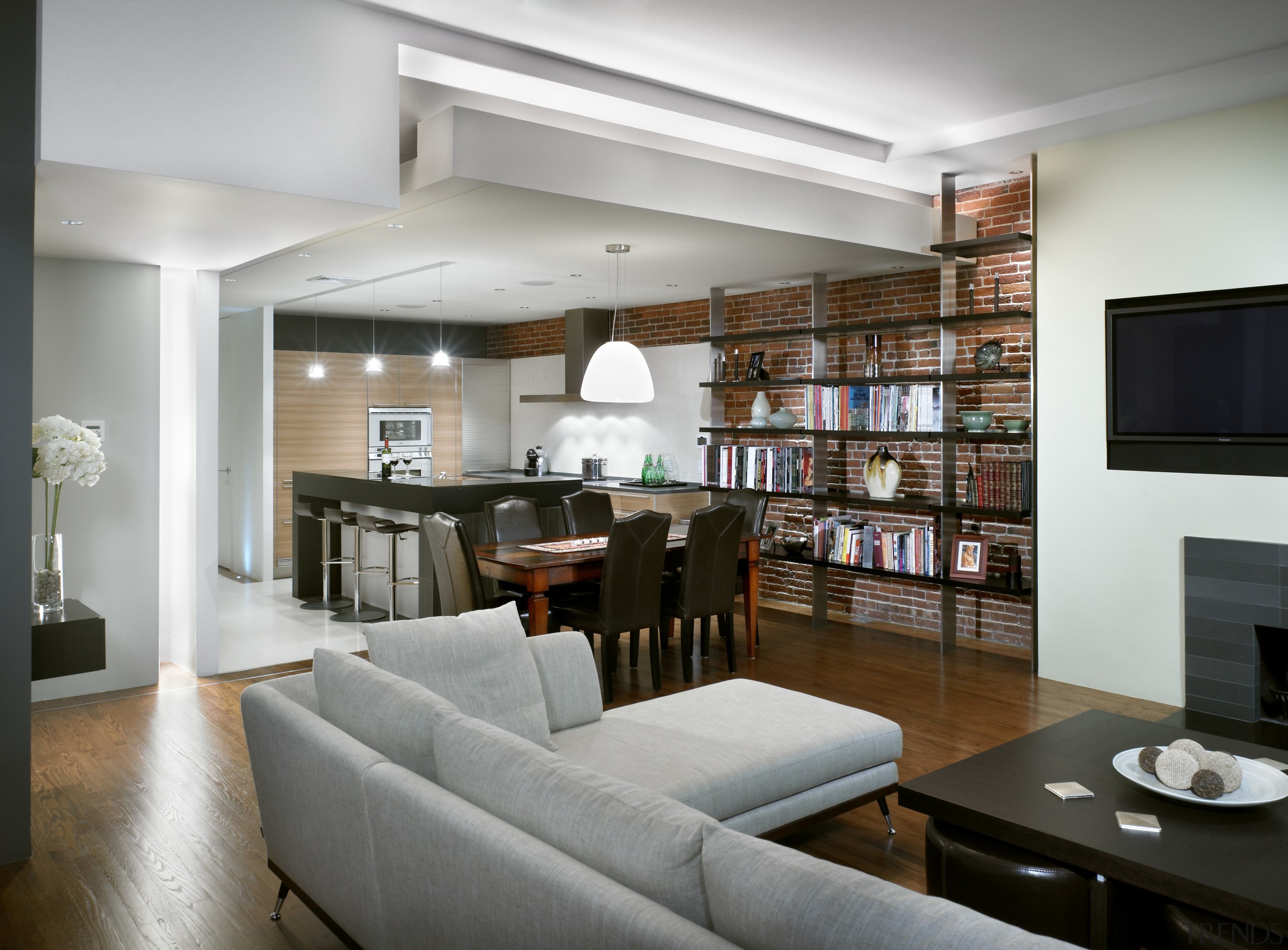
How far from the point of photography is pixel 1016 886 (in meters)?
2.36

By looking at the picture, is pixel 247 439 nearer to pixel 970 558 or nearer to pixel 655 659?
pixel 655 659

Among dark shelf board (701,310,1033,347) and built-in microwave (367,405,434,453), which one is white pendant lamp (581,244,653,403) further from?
dark shelf board (701,310,1033,347)

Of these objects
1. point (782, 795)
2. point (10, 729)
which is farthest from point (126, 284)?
point (782, 795)

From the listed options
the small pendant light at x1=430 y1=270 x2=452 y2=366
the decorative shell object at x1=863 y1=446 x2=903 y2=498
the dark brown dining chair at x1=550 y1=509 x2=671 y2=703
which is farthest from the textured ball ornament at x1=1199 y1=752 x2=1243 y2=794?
the small pendant light at x1=430 y1=270 x2=452 y2=366

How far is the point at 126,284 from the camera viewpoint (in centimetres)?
510

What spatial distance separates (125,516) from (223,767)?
1922 millimetres

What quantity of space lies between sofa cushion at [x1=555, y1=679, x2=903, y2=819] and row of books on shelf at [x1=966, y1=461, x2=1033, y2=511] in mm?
2730

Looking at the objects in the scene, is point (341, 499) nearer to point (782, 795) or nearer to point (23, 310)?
point (23, 310)

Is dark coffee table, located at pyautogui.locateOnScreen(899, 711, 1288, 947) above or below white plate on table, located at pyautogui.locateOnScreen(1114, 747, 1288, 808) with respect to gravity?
below

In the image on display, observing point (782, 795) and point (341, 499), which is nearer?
point (782, 795)

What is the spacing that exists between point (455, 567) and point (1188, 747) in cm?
342

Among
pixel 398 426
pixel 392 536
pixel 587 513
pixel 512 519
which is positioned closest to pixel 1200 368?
pixel 587 513

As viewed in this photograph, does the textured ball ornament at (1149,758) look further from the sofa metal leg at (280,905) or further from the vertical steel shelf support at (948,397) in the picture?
Result: the vertical steel shelf support at (948,397)

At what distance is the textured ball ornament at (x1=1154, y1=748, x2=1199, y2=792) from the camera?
254cm
